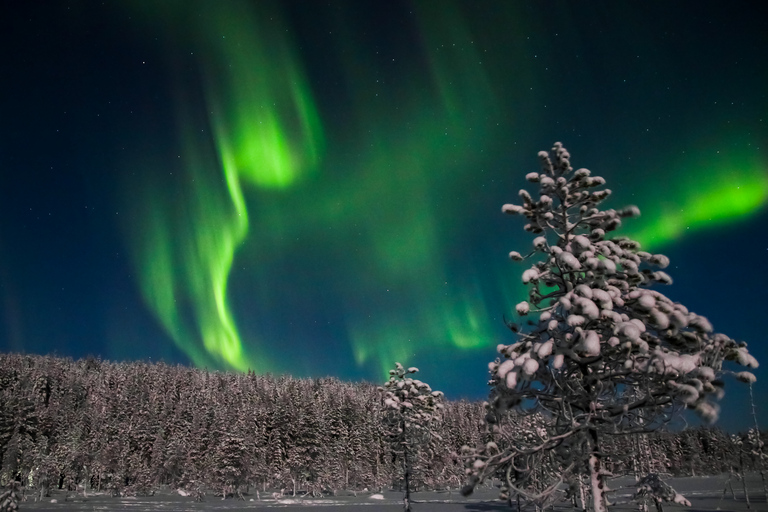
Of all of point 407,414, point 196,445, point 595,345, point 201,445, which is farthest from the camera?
point 201,445

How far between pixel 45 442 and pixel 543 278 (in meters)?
98.2

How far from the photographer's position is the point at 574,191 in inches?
408

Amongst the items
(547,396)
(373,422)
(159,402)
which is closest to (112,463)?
(159,402)

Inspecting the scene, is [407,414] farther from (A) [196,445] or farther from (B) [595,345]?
(A) [196,445]

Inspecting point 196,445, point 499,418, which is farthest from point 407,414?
point 196,445

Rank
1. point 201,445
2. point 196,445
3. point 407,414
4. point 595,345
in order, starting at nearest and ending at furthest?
point 595,345, point 407,414, point 196,445, point 201,445

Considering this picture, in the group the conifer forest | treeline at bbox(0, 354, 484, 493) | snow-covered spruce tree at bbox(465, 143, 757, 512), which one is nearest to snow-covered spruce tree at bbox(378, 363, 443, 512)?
the conifer forest

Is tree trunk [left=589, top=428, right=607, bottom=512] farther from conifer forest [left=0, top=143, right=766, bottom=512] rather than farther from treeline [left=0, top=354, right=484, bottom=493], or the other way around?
treeline [left=0, top=354, right=484, bottom=493]

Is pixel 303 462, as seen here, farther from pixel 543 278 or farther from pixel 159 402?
pixel 543 278

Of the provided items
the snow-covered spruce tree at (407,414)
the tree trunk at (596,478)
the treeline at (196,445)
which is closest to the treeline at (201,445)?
the treeline at (196,445)

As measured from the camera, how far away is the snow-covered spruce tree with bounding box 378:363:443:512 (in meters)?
30.9

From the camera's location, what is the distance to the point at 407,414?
1244 inches

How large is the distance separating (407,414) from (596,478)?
23643 mm

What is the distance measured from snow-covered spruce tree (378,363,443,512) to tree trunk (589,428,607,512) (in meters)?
21.9
